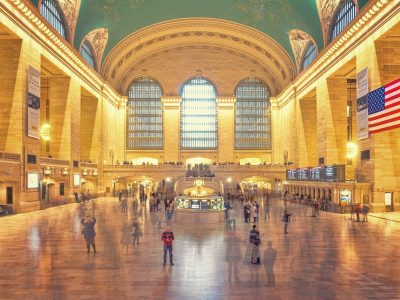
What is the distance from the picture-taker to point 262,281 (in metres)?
9.16

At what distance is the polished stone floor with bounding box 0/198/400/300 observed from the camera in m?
8.39

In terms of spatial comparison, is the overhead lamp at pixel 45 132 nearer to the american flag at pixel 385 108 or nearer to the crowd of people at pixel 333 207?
the crowd of people at pixel 333 207

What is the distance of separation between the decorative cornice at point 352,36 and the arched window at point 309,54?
169 cm

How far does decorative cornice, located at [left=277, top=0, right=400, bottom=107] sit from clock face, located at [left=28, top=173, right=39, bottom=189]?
72.0 feet

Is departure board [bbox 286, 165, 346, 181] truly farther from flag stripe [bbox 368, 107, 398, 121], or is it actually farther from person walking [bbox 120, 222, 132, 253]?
person walking [bbox 120, 222, 132, 253]

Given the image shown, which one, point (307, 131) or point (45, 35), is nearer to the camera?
point (45, 35)

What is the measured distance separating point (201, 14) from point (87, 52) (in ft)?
41.4

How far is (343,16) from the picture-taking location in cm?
3238

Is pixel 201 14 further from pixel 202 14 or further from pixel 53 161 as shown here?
pixel 53 161

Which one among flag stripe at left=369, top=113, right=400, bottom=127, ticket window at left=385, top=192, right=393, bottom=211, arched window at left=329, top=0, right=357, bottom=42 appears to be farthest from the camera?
arched window at left=329, top=0, right=357, bottom=42

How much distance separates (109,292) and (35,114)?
21.8 meters

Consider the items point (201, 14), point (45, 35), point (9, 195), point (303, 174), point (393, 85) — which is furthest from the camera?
point (201, 14)

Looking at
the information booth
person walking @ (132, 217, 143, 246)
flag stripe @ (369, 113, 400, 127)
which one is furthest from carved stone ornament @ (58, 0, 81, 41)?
person walking @ (132, 217, 143, 246)

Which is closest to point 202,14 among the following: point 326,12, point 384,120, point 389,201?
point 326,12
